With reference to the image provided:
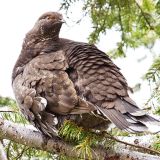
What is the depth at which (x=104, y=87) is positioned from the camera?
9.61 feet

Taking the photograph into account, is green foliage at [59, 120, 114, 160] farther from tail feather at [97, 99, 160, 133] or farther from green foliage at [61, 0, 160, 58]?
green foliage at [61, 0, 160, 58]

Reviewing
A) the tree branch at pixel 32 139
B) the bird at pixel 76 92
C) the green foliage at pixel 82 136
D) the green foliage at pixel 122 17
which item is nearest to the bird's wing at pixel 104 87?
the bird at pixel 76 92

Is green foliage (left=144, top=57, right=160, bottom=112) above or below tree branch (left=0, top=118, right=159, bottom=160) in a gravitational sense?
above

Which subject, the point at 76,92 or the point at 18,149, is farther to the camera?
the point at 18,149

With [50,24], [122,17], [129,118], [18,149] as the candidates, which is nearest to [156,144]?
[129,118]

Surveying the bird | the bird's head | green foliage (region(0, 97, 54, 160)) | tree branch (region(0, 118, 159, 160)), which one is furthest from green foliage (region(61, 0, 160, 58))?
tree branch (region(0, 118, 159, 160))

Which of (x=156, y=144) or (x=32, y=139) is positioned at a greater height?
(x=156, y=144)

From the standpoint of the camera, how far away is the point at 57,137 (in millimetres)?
3004

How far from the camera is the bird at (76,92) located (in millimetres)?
2768

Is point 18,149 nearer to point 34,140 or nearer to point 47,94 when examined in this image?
point 34,140

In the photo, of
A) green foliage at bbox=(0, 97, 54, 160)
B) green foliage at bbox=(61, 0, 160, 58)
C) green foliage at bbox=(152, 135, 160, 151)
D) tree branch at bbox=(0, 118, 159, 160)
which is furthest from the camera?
green foliage at bbox=(61, 0, 160, 58)

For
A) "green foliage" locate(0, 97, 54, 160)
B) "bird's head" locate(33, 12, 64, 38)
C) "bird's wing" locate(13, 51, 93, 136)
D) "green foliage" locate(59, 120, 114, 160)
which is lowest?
"green foliage" locate(0, 97, 54, 160)

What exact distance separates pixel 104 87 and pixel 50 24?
96 cm

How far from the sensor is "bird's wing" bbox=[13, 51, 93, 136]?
2951 millimetres
